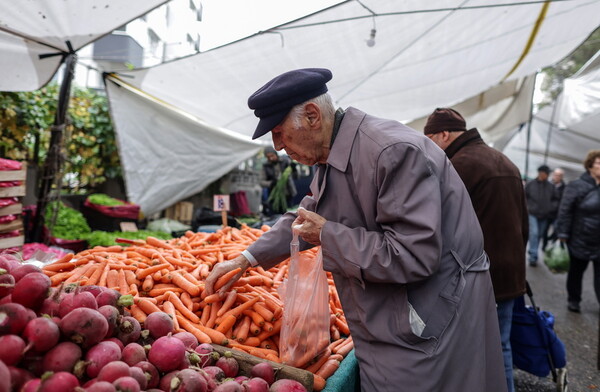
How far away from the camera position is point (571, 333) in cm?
459

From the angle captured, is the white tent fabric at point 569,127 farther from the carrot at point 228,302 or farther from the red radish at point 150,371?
the red radish at point 150,371

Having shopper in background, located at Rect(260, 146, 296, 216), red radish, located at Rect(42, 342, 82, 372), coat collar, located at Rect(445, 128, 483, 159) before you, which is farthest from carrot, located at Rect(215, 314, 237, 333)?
shopper in background, located at Rect(260, 146, 296, 216)

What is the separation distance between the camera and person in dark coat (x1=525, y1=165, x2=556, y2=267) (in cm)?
817

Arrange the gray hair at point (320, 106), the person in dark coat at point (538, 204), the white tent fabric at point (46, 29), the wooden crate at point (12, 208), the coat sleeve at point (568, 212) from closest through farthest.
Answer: the gray hair at point (320, 106)
the white tent fabric at point (46, 29)
the wooden crate at point (12, 208)
the coat sleeve at point (568, 212)
the person in dark coat at point (538, 204)

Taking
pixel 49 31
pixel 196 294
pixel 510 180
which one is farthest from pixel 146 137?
pixel 510 180

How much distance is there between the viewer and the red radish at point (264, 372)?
148 cm

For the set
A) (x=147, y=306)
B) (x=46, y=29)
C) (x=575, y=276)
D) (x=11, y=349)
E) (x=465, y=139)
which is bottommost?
(x=575, y=276)

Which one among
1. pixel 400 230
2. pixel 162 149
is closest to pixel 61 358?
pixel 400 230

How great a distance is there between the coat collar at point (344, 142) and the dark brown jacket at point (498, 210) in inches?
57.9

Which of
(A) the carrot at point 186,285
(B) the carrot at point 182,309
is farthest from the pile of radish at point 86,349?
(A) the carrot at point 186,285

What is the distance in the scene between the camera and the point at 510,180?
8.46ft

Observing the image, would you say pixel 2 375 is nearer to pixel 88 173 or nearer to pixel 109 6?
pixel 109 6

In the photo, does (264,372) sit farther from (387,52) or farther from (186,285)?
(387,52)

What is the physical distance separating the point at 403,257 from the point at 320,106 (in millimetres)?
660
